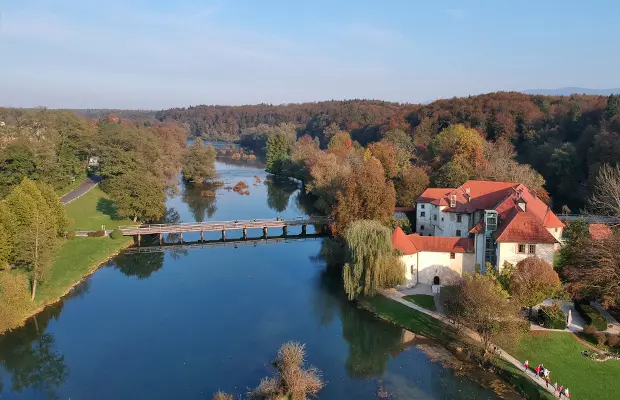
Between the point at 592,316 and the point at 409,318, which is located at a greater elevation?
the point at 592,316

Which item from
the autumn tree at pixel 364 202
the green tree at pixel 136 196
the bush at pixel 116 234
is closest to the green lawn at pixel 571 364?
the autumn tree at pixel 364 202

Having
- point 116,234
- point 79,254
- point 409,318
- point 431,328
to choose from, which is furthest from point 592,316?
→ point 116,234

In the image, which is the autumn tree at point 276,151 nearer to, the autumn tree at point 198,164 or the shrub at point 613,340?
the autumn tree at point 198,164

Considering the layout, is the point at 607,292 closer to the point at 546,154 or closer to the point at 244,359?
the point at 244,359

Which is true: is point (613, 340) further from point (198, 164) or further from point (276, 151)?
point (276, 151)

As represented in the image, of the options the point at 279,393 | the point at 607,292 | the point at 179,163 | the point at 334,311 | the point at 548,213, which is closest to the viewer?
the point at 279,393

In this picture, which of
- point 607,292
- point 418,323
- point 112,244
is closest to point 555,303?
point 607,292
